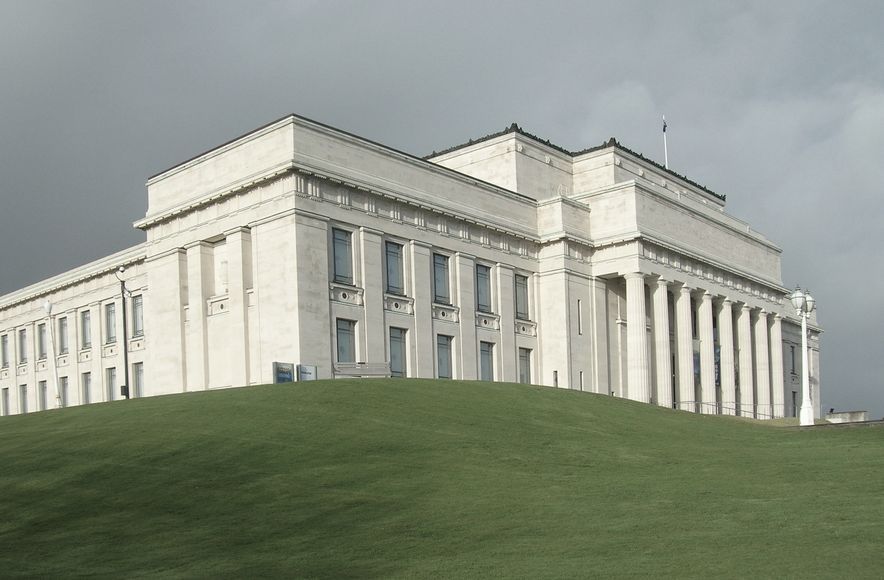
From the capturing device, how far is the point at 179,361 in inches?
2306

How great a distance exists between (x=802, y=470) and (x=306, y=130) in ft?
109

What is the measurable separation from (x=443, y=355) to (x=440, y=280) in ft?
13.8

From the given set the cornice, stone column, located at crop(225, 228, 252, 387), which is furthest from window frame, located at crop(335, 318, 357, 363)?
the cornice

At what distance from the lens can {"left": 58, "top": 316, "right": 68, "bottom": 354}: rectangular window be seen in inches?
3118

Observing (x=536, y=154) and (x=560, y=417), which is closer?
(x=560, y=417)

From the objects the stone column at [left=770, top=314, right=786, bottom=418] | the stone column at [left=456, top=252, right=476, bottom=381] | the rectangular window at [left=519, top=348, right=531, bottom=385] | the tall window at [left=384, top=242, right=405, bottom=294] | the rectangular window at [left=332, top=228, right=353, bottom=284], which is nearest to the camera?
the rectangular window at [left=332, top=228, right=353, bottom=284]

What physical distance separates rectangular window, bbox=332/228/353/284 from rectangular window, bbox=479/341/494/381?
37.9ft

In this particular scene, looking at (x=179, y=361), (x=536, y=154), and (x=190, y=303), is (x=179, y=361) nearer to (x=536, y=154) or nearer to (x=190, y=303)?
(x=190, y=303)

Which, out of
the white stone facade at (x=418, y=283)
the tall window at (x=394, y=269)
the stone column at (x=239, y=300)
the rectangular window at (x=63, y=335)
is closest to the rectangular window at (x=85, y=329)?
the white stone facade at (x=418, y=283)

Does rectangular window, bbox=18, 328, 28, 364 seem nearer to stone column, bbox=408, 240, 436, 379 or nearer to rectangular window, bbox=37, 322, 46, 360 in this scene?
rectangular window, bbox=37, 322, 46, 360

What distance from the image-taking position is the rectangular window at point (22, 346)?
3322 inches

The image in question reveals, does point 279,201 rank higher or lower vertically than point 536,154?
lower

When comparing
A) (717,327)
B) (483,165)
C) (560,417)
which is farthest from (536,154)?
(560,417)

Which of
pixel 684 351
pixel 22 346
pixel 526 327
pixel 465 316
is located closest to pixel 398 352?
pixel 465 316
